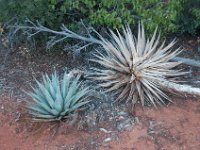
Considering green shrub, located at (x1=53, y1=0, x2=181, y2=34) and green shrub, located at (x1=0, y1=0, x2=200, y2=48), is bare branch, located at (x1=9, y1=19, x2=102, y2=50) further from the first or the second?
green shrub, located at (x1=53, y1=0, x2=181, y2=34)

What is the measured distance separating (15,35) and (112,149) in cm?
338

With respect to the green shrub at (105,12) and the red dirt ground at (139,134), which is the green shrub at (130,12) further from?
the red dirt ground at (139,134)

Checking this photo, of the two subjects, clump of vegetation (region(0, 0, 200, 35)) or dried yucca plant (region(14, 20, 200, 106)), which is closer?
dried yucca plant (region(14, 20, 200, 106))

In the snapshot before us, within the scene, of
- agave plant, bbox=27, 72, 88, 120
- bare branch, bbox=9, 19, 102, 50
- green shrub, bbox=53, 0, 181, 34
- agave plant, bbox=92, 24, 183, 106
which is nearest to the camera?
agave plant, bbox=27, 72, 88, 120

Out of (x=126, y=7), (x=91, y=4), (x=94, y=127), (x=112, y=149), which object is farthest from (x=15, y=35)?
(x=112, y=149)

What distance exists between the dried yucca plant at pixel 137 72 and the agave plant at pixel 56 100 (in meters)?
0.52

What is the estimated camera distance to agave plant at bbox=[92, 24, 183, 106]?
18.4 feet

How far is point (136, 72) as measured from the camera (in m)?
5.63

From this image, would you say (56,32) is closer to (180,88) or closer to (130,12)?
(130,12)

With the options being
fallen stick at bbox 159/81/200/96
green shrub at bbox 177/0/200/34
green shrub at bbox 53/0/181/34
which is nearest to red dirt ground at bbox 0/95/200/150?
fallen stick at bbox 159/81/200/96

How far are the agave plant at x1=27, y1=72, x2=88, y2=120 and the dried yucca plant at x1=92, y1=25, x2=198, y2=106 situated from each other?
1.72 ft

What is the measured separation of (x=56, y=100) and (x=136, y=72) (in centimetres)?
126

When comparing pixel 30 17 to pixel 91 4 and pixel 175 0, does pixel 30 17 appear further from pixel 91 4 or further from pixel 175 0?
pixel 175 0

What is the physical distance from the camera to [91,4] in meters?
6.49
